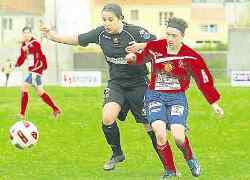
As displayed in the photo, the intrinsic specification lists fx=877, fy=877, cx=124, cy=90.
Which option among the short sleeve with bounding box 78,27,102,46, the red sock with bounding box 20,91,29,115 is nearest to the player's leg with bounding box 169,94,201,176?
the short sleeve with bounding box 78,27,102,46

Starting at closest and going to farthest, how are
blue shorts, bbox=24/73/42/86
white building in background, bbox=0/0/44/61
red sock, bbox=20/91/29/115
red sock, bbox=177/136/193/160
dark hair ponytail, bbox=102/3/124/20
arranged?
red sock, bbox=177/136/193/160
dark hair ponytail, bbox=102/3/124/20
red sock, bbox=20/91/29/115
blue shorts, bbox=24/73/42/86
white building in background, bbox=0/0/44/61

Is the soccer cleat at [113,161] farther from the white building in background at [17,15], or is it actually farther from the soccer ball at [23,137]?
the white building in background at [17,15]

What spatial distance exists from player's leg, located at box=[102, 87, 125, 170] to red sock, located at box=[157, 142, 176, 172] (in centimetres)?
96

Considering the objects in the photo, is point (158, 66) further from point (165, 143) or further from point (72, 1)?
point (72, 1)

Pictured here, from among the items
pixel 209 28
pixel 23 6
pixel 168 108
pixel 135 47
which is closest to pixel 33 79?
pixel 135 47

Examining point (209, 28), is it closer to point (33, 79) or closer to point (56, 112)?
point (56, 112)

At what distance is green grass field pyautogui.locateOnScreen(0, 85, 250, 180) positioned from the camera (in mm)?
11297

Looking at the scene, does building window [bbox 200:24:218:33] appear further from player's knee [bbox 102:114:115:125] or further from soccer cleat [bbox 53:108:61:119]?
player's knee [bbox 102:114:115:125]

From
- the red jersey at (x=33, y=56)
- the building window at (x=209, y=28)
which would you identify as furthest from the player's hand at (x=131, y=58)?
the building window at (x=209, y=28)

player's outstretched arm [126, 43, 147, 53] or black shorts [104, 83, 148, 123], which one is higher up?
player's outstretched arm [126, 43, 147, 53]

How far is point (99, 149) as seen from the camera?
561 inches

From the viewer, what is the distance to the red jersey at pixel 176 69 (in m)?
10.2

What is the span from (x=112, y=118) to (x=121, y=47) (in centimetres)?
90

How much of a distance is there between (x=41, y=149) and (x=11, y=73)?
28.9 meters
